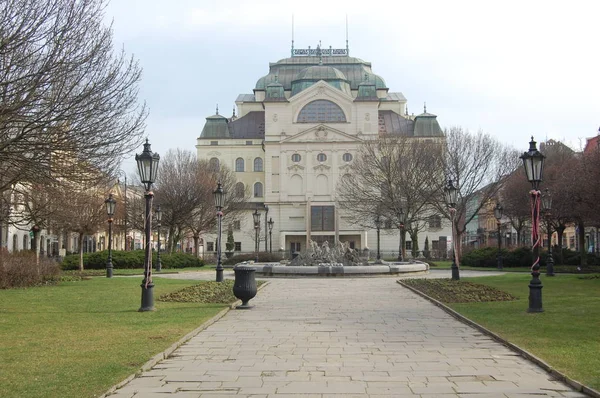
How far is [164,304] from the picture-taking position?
18859 millimetres

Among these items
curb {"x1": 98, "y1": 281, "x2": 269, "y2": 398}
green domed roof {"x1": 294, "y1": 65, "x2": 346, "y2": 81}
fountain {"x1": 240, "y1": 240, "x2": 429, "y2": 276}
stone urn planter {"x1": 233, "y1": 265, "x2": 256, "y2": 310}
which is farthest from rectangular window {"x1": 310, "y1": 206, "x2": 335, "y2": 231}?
curb {"x1": 98, "y1": 281, "x2": 269, "y2": 398}

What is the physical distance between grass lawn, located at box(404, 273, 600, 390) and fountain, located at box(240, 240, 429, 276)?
11691 millimetres

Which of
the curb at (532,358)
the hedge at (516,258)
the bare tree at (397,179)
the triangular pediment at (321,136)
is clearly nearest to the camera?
the curb at (532,358)

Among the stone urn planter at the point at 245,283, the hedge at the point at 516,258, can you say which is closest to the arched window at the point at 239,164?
the hedge at the point at 516,258

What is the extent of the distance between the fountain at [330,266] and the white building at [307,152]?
1765 inches

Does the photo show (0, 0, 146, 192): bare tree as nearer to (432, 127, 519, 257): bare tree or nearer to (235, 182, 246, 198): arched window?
(432, 127, 519, 257): bare tree

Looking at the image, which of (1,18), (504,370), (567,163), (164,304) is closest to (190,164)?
(567,163)

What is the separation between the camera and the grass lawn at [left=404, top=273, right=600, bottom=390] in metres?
9.39

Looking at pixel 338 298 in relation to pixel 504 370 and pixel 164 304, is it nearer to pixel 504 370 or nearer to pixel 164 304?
pixel 164 304

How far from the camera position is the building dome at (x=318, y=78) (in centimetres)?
8856

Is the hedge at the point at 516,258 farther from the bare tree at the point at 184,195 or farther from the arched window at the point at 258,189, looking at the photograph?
the arched window at the point at 258,189

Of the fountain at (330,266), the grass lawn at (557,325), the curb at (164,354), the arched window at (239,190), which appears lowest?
the curb at (164,354)

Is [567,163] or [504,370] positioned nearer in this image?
[504,370]

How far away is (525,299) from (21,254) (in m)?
21.4
